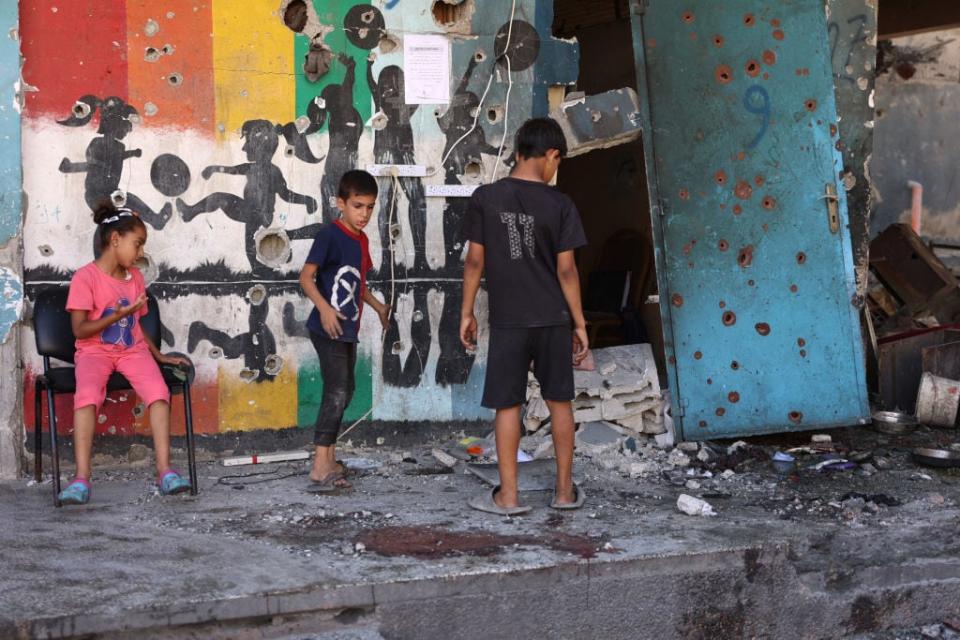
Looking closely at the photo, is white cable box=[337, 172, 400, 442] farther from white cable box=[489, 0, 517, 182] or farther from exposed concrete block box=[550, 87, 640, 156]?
exposed concrete block box=[550, 87, 640, 156]

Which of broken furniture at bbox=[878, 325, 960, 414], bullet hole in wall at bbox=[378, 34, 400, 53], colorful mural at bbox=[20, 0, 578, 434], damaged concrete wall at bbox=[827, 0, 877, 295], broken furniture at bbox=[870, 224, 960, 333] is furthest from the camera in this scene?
broken furniture at bbox=[870, 224, 960, 333]

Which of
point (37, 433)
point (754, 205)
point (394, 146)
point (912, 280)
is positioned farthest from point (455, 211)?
point (912, 280)

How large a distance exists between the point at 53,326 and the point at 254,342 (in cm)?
Answer: 113

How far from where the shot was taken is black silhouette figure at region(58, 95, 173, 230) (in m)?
5.74

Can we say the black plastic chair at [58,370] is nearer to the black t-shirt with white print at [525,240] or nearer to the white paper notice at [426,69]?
the black t-shirt with white print at [525,240]

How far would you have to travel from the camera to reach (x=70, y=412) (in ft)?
19.0

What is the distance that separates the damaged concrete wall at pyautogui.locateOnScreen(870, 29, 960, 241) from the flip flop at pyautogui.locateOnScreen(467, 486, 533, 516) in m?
9.57

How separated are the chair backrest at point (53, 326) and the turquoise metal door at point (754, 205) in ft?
11.2

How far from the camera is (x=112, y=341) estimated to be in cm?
523

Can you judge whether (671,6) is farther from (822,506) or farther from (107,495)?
(107,495)

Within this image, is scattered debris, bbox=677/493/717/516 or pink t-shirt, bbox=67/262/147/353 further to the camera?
pink t-shirt, bbox=67/262/147/353

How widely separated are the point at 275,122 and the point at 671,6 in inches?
99.9

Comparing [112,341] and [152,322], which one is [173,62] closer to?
[152,322]

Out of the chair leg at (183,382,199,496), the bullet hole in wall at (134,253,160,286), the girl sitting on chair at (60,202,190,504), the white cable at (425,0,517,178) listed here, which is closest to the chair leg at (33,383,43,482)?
the girl sitting on chair at (60,202,190,504)
